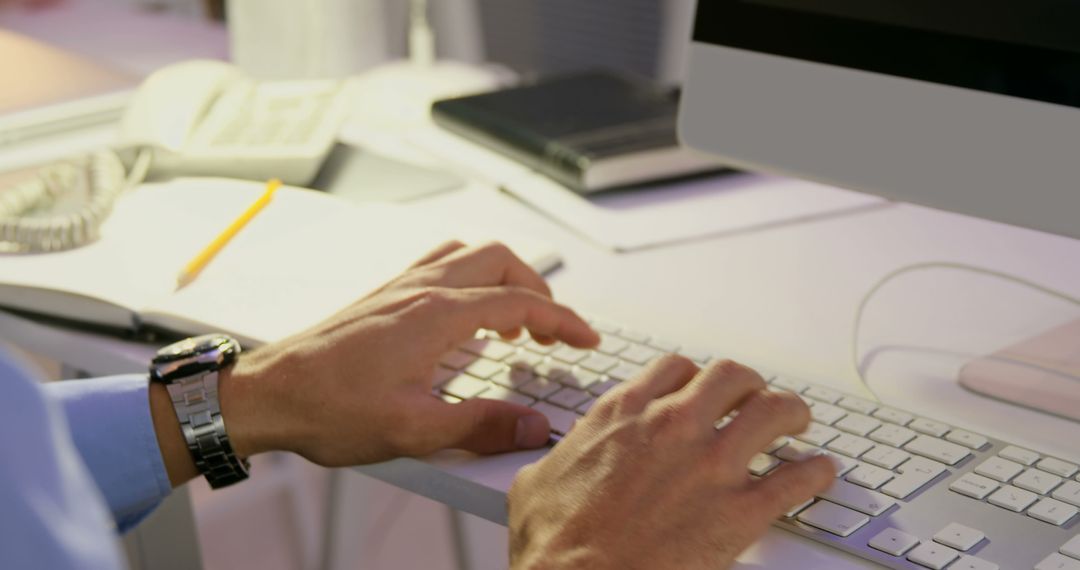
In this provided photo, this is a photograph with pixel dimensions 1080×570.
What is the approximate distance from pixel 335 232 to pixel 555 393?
0.30m

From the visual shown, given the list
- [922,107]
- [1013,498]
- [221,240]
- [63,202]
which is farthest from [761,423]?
[63,202]

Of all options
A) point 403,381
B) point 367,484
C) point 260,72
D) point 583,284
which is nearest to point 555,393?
point 403,381

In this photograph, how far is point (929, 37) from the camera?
2.39 ft

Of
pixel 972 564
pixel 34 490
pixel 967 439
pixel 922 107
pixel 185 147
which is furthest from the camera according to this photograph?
pixel 185 147

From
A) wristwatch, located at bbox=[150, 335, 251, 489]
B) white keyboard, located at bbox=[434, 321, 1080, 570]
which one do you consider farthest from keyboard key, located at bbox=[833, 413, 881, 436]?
wristwatch, located at bbox=[150, 335, 251, 489]

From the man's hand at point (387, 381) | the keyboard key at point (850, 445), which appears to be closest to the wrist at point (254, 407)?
the man's hand at point (387, 381)

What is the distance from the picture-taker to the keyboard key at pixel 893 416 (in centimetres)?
66

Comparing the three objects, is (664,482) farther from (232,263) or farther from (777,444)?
(232,263)

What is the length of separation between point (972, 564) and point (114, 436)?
1.60 feet

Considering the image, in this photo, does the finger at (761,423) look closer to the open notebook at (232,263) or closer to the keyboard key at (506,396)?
the keyboard key at (506,396)

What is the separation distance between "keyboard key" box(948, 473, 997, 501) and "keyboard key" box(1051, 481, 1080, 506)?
0.09 ft

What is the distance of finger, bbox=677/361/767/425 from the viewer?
620mm

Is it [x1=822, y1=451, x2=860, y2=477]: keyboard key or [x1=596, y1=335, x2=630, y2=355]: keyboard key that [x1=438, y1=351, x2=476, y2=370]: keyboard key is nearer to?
[x1=596, y1=335, x2=630, y2=355]: keyboard key

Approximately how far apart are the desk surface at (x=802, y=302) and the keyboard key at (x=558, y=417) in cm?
2
